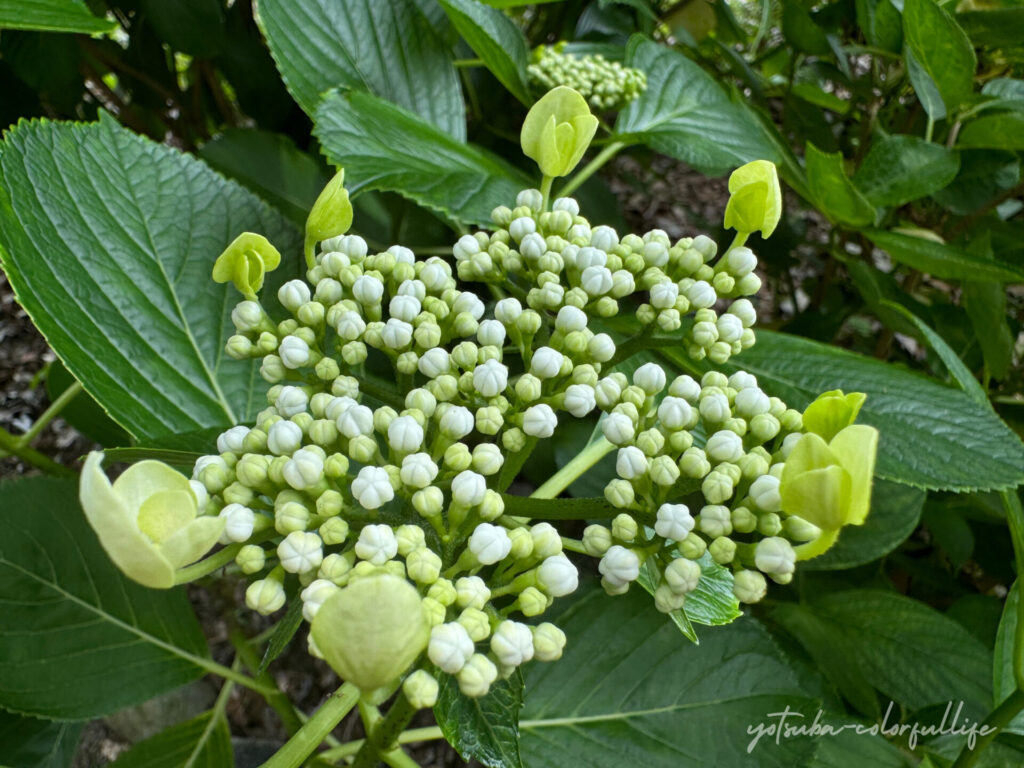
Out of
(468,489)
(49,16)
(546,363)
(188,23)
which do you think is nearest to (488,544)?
(468,489)

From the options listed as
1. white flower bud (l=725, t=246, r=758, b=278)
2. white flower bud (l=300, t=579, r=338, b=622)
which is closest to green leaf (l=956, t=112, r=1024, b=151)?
white flower bud (l=725, t=246, r=758, b=278)

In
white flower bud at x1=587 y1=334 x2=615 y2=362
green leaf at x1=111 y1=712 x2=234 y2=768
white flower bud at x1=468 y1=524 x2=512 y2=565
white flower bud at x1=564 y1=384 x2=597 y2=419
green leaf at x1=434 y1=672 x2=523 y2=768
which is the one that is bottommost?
green leaf at x1=111 y1=712 x2=234 y2=768

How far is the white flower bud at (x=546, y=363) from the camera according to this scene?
0.56 meters

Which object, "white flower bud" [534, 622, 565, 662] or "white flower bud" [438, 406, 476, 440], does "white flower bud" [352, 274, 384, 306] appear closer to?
"white flower bud" [438, 406, 476, 440]

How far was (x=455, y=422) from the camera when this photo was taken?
52 cm

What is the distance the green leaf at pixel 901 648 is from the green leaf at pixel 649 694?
0.17 meters

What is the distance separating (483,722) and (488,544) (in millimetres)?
121

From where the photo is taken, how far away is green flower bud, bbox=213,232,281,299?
0.57 m

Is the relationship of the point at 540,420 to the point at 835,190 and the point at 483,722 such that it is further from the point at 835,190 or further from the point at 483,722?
the point at 835,190

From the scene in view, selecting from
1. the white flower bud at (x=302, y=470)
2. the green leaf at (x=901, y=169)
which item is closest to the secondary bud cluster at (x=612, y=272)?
the white flower bud at (x=302, y=470)

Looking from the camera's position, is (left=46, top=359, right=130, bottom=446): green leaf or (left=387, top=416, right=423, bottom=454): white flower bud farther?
(left=46, top=359, right=130, bottom=446): green leaf

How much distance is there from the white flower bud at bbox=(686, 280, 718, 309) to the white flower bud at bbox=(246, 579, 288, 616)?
1.25 ft

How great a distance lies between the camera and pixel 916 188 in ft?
3.20

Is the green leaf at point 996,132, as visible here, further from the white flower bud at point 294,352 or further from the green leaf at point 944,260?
the white flower bud at point 294,352
